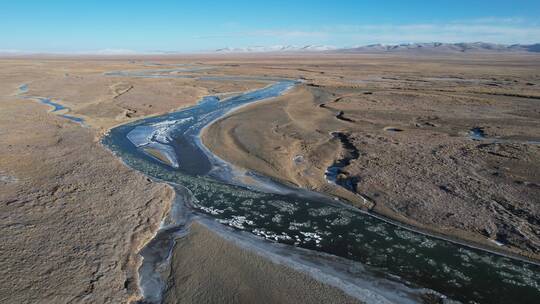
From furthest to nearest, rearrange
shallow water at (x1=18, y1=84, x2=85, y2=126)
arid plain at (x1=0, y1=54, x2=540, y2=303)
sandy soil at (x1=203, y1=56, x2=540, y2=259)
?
1. shallow water at (x1=18, y1=84, x2=85, y2=126)
2. sandy soil at (x1=203, y1=56, x2=540, y2=259)
3. arid plain at (x1=0, y1=54, x2=540, y2=303)

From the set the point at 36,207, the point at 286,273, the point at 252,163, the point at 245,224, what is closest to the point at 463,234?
the point at 286,273

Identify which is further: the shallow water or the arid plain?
the shallow water

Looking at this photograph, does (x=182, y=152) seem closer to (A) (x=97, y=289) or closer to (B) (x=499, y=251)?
(A) (x=97, y=289)

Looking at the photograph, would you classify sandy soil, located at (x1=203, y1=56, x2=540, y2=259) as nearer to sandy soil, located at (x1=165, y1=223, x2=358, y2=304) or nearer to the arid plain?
the arid plain

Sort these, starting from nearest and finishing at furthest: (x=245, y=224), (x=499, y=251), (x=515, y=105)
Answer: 1. (x=499, y=251)
2. (x=245, y=224)
3. (x=515, y=105)

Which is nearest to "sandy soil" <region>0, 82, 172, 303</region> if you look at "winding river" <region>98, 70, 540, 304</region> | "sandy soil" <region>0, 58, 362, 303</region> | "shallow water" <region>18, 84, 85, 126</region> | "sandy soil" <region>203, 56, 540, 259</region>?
"sandy soil" <region>0, 58, 362, 303</region>

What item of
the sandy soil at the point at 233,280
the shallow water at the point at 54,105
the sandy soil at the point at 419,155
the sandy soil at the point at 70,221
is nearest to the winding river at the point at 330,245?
the sandy soil at the point at 233,280
